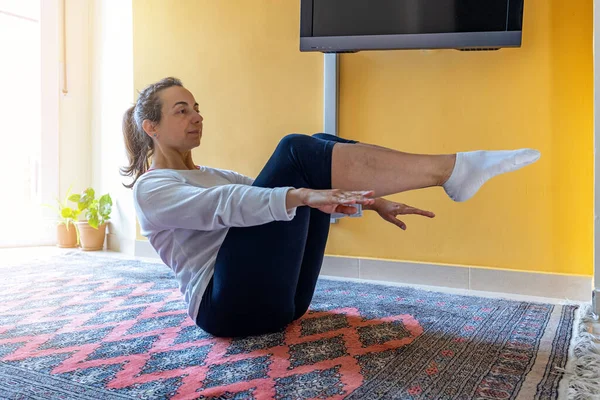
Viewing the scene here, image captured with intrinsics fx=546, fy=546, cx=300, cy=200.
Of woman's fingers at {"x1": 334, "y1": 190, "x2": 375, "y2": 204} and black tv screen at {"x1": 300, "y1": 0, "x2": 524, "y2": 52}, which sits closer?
woman's fingers at {"x1": 334, "y1": 190, "x2": 375, "y2": 204}

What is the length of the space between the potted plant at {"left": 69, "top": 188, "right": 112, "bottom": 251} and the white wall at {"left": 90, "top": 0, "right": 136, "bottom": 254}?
86 mm

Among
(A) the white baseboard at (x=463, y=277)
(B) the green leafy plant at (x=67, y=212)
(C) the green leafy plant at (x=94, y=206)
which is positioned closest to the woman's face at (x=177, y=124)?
(A) the white baseboard at (x=463, y=277)

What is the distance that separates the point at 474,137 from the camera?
7.41 ft

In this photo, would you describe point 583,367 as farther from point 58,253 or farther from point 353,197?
point 58,253

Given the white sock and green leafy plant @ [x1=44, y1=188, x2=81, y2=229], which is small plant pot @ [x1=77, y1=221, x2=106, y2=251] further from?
the white sock

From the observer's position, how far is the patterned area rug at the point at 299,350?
1.11m

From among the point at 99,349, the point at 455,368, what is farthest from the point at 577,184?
the point at 99,349

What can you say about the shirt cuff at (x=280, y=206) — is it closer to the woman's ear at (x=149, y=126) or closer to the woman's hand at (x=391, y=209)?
the woman's hand at (x=391, y=209)

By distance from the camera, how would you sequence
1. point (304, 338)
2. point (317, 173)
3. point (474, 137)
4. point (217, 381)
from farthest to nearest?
point (474, 137) → point (304, 338) → point (317, 173) → point (217, 381)

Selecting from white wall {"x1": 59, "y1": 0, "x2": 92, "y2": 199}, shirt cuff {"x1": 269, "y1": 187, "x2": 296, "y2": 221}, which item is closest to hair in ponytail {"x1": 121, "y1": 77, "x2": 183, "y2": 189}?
shirt cuff {"x1": 269, "y1": 187, "x2": 296, "y2": 221}

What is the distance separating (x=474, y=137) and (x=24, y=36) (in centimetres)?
303

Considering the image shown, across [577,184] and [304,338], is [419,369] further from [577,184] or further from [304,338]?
[577,184]

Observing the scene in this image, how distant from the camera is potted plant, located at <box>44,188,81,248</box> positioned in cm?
350

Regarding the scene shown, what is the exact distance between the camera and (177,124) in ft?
5.42
